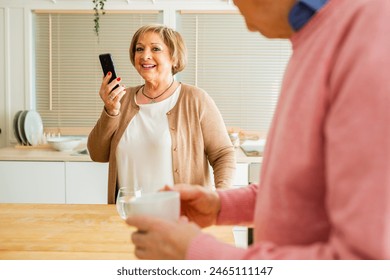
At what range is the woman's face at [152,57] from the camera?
1.17 metres

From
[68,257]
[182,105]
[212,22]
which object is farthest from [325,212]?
[212,22]

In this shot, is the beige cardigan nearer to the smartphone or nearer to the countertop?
the smartphone

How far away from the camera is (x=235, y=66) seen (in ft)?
7.45

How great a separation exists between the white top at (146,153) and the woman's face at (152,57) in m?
0.09

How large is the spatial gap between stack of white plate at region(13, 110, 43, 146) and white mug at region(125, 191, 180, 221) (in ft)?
5.96

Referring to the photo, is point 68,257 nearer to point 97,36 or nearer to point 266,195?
point 266,195

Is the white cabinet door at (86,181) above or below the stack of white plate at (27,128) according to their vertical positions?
below

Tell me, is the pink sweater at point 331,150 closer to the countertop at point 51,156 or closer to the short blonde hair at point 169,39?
the short blonde hair at point 169,39

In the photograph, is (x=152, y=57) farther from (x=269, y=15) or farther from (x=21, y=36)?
(x=21, y=36)

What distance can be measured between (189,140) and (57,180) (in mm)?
949

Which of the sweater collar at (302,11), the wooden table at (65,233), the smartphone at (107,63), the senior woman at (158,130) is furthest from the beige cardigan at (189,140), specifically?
the sweater collar at (302,11)

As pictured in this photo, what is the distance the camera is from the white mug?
1.39 feet

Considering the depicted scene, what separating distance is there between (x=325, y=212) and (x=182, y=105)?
0.82 meters

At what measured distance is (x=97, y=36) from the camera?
2193 mm
